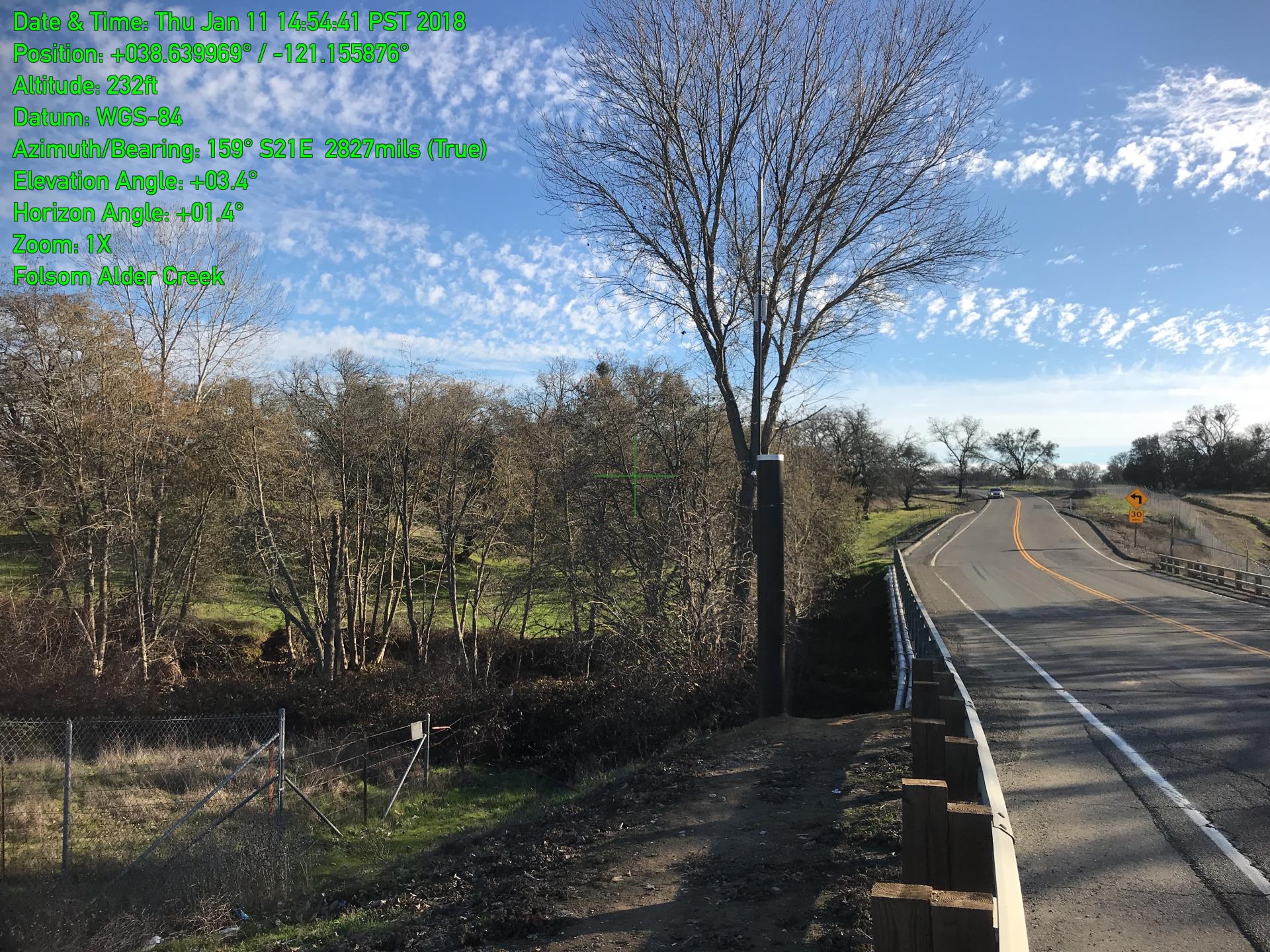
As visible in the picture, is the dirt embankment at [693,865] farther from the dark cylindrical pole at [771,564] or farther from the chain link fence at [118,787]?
the chain link fence at [118,787]

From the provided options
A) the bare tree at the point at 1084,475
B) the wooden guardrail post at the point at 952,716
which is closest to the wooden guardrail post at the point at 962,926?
the wooden guardrail post at the point at 952,716

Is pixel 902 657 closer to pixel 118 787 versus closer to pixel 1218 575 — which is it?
pixel 118 787

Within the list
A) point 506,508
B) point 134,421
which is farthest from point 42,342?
point 506,508

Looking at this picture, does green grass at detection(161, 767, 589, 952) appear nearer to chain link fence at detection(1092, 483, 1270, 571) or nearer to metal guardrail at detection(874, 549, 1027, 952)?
metal guardrail at detection(874, 549, 1027, 952)

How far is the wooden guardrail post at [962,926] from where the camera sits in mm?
2400

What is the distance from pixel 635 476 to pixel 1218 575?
77.4ft

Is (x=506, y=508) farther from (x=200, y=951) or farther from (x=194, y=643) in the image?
(x=200, y=951)

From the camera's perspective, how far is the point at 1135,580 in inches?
1154

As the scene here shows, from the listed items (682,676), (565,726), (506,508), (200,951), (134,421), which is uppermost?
(134,421)

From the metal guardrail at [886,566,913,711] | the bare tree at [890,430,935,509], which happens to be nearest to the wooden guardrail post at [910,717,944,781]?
the metal guardrail at [886,566,913,711]

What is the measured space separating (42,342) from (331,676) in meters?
12.2

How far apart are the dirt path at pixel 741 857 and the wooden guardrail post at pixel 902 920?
2.02 meters

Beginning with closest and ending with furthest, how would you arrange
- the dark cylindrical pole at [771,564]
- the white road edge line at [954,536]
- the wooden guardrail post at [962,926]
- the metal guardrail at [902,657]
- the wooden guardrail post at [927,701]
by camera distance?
1. the wooden guardrail post at [962,926]
2. the wooden guardrail post at [927,701]
3. the dark cylindrical pole at [771,564]
4. the metal guardrail at [902,657]
5. the white road edge line at [954,536]

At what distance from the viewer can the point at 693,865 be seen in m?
5.86
